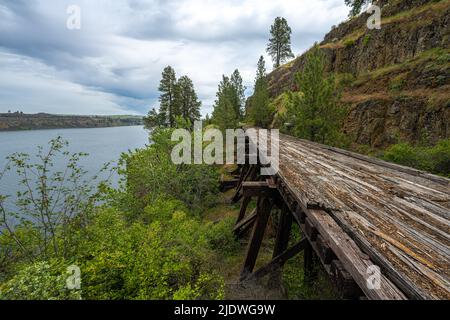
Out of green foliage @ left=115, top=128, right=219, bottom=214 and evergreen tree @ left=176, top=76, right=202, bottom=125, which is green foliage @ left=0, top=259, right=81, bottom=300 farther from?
evergreen tree @ left=176, top=76, right=202, bottom=125

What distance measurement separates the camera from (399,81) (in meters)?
14.1

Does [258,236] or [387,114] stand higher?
[387,114]

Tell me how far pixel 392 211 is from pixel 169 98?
30.0 metres

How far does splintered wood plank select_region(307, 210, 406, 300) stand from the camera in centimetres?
153

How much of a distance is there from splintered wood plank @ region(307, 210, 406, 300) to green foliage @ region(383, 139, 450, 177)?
9.06 m

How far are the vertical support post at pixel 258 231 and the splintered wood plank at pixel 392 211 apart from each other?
3.36 ft

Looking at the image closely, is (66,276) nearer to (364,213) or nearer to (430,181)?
(364,213)

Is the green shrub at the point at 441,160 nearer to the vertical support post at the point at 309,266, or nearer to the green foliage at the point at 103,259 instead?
the vertical support post at the point at 309,266

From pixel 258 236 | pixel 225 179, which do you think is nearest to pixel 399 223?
pixel 258 236

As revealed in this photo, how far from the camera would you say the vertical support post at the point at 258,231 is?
533cm

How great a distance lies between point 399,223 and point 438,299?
1.17 metres

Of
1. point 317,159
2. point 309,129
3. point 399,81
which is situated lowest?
point 317,159

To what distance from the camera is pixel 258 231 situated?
17.7ft
